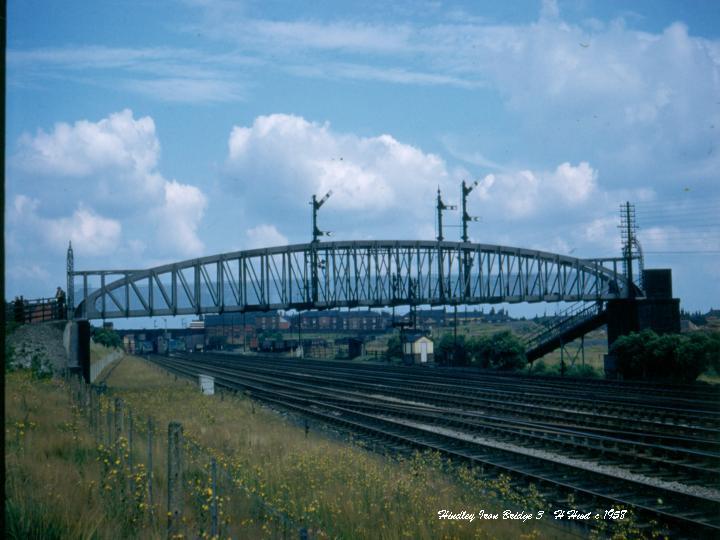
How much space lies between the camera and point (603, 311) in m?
50.1

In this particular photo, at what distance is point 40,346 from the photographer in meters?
32.3

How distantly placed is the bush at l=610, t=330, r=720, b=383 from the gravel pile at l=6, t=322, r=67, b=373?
30138 mm

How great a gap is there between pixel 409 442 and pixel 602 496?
7458 millimetres

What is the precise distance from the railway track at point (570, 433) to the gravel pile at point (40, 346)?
9.35 m

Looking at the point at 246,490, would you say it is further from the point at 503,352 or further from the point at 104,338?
the point at 104,338

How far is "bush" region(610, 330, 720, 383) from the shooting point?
34.8 meters

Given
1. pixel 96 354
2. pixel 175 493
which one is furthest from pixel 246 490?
pixel 96 354

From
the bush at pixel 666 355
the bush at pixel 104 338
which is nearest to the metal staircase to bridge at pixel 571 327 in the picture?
→ the bush at pixel 666 355

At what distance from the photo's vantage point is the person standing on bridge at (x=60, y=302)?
40091 millimetres

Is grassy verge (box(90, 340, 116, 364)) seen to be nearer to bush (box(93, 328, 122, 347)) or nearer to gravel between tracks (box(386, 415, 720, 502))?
A: bush (box(93, 328, 122, 347))

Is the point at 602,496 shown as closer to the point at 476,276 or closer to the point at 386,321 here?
the point at 476,276

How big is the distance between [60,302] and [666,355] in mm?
33713

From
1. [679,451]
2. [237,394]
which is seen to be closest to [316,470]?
[679,451]

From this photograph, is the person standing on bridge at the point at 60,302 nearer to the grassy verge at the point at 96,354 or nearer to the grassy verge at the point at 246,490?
the grassy verge at the point at 96,354
